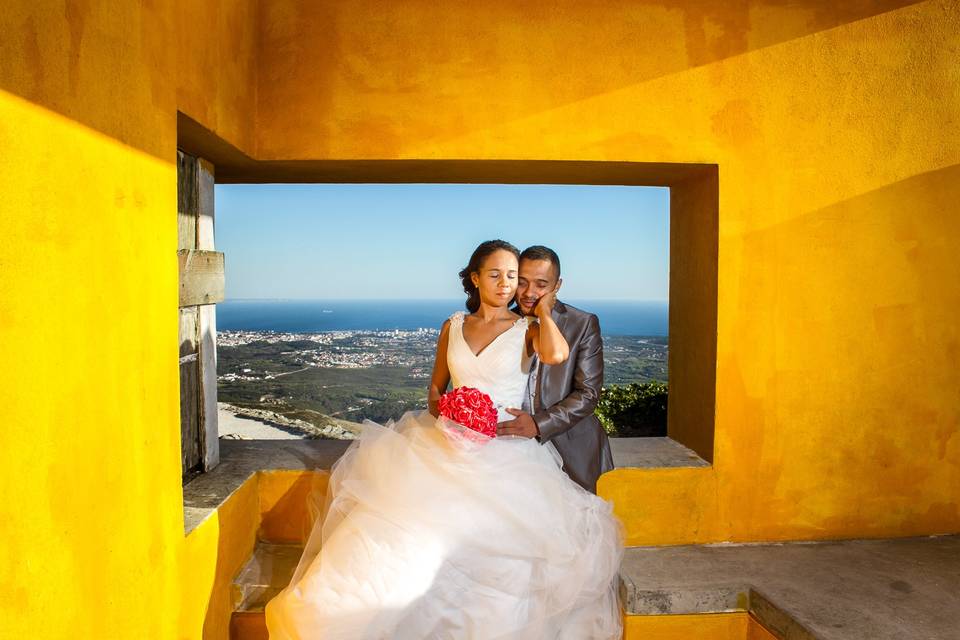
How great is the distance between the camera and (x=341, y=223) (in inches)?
664

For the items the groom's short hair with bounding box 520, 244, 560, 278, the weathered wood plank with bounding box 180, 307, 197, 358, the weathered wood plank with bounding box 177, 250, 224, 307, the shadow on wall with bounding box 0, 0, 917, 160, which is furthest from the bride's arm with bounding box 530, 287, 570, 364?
the weathered wood plank with bounding box 180, 307, 197, 358

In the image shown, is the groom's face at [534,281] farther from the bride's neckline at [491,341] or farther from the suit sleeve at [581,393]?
the suit sleeve at [581,393]

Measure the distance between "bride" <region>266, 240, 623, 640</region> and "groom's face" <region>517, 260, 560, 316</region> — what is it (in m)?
0.09

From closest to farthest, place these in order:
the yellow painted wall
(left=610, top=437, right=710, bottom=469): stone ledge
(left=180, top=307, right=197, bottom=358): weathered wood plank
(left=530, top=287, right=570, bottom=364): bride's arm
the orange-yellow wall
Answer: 1. the yellow painted wall
2. (left=530, top=287, right=570, bottom=364): bride's arm
3. (left=180, top=307, right=197, bottom=358): weathered wood plank
4. the orange-yellow wall
5. (left=610, top=437, right=710, bottom=469): stone ledge

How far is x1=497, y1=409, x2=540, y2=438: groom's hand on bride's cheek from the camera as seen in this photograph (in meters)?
3.22

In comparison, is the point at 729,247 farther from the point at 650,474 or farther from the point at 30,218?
the point at 30,218

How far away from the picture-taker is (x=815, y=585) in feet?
11.0

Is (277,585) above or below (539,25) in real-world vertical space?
below

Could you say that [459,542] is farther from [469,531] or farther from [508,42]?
[508,42]

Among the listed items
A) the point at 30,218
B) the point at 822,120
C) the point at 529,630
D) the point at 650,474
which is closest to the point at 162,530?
the point at 30,218

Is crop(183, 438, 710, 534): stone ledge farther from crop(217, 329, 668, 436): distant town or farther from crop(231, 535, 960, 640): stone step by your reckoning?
crop(217, 329, 668, 436): distant town

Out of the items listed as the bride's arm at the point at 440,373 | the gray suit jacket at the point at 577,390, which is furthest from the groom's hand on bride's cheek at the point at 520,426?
the bride's arm at the point at 440,373

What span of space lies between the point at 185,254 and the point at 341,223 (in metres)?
13.8

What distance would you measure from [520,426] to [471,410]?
0.34 m
